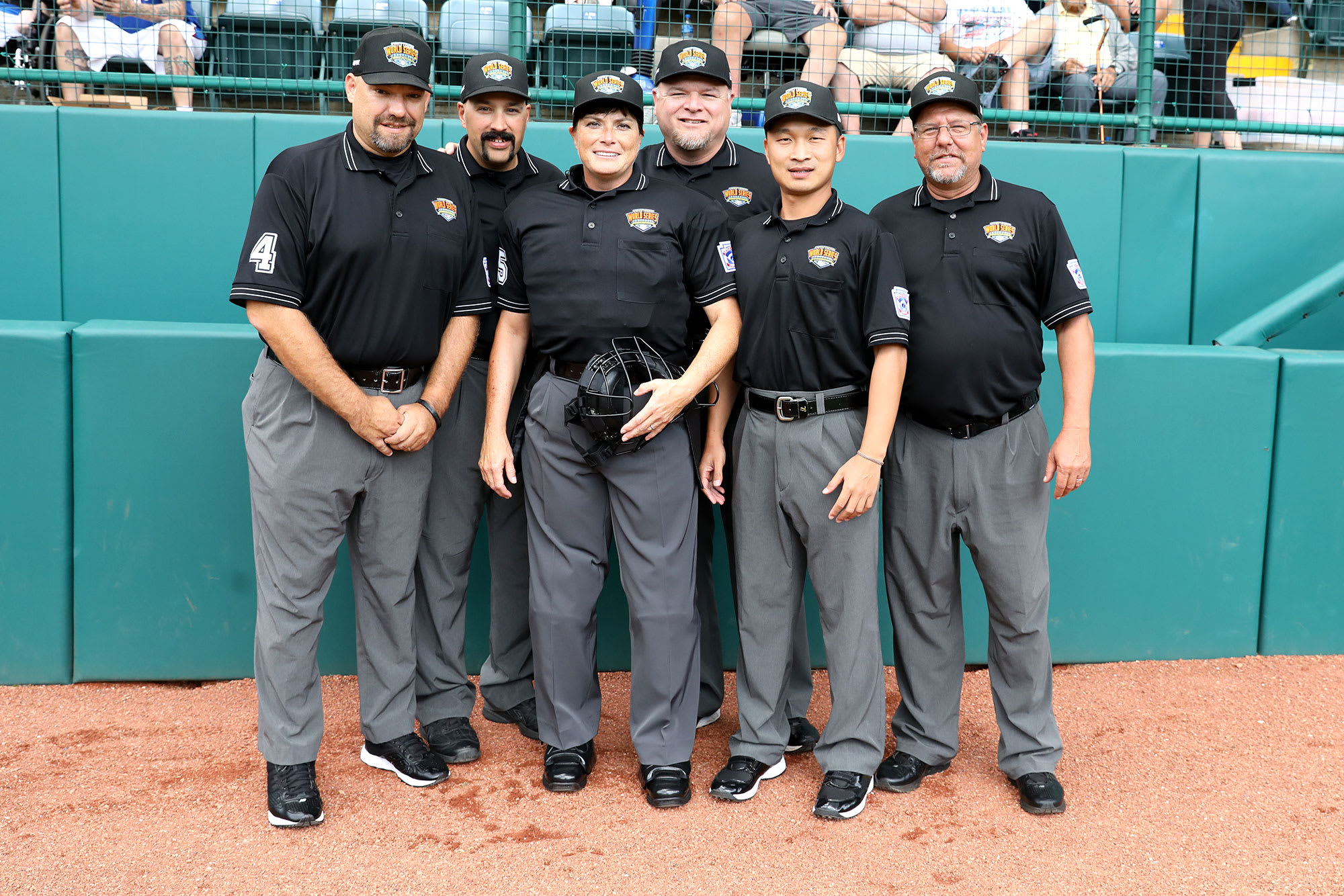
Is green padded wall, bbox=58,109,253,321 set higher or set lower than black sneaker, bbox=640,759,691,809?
higher

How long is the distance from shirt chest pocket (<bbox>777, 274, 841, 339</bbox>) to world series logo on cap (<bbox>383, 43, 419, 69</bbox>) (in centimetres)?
117

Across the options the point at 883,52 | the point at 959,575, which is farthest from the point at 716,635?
the point at 883,52

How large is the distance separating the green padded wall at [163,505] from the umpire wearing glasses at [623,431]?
1077 mm

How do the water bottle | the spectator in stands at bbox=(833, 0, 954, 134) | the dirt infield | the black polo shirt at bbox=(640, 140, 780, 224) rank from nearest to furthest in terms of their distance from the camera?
the dirt infield < the black polo shirt at bbox=(640, 140, 780, 224) < the water bottle < the spectator in stands at bbox=(833, 0, 954, 134)

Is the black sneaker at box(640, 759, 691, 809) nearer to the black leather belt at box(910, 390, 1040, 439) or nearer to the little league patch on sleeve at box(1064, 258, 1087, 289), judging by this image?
the black leather belt at box(910, 390, 1040, 439)

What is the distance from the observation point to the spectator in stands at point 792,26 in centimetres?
487

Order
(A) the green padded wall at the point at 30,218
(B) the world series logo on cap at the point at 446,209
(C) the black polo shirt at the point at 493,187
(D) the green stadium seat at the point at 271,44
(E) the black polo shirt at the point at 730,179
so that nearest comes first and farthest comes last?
1. (B) the world series logo on cap at the point at 446,209
2. (C) the black polo shirt at the point at 493,187
3. (E) the black polo shirt at the point at 730,179
4. (A) the green padded wall at the point at 30,218
5. (D) the green stadium seat at the point at 271,44

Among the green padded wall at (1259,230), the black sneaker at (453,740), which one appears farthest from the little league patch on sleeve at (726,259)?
the green padded wall at (1259,230)

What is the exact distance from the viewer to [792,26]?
4.99 m

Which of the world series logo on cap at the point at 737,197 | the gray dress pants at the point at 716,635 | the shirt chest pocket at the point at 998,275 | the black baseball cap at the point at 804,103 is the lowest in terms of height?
the gray dress pants at the point at 716,635

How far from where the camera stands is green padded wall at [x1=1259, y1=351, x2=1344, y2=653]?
3.92 meters

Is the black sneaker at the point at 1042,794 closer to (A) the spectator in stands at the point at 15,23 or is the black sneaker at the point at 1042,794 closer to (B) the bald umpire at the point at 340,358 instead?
(B) the bald umpire at the point at 340,358

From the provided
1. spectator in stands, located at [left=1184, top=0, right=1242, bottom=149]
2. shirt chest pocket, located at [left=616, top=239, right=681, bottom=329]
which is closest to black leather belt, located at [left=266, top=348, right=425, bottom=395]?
shirt chest pocket, located at [left=616, top=239, right=681, bottom=329]

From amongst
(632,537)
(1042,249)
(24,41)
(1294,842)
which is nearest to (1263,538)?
(1294,842)
